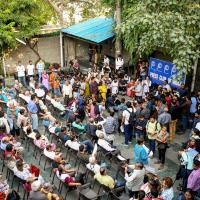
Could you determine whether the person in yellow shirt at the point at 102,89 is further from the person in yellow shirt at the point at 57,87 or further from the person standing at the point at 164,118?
the person standing at the point at 164,118

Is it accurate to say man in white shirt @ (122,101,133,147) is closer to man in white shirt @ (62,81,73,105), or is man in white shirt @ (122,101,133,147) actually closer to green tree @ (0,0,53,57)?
man in white shirt @ (62,81,73,105)

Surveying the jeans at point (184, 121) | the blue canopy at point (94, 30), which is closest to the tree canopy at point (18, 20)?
the blue canopy at point (94, 30)

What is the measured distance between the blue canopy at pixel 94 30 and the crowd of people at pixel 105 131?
7.17 feet

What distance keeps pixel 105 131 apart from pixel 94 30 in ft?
34.7

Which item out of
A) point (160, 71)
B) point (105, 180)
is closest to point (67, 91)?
point (160, 71)

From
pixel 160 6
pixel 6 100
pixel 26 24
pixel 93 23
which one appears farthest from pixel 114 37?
pixel 160 6

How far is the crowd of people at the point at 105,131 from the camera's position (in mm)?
9477

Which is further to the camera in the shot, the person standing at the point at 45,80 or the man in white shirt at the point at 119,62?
the man in white shirt at the point at 119,62

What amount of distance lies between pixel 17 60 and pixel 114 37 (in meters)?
6.09

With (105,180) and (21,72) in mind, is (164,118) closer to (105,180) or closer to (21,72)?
(105,180)

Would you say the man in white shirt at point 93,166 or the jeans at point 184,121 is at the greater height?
the man in white shirt at point 93,166

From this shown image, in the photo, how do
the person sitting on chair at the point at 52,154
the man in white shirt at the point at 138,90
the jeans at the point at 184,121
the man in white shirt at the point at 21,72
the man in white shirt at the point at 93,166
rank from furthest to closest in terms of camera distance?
the man in white shirt at the point at 21,72
the man in white shirt at the point at 138,90
the jeans at the point at 184,121
the person sitting on chair at the point at 52,154
the man in white shirt at the point at 93,166

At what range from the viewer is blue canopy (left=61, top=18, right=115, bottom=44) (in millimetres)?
20703

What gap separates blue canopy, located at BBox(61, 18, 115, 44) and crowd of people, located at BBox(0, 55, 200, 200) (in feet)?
7.17
